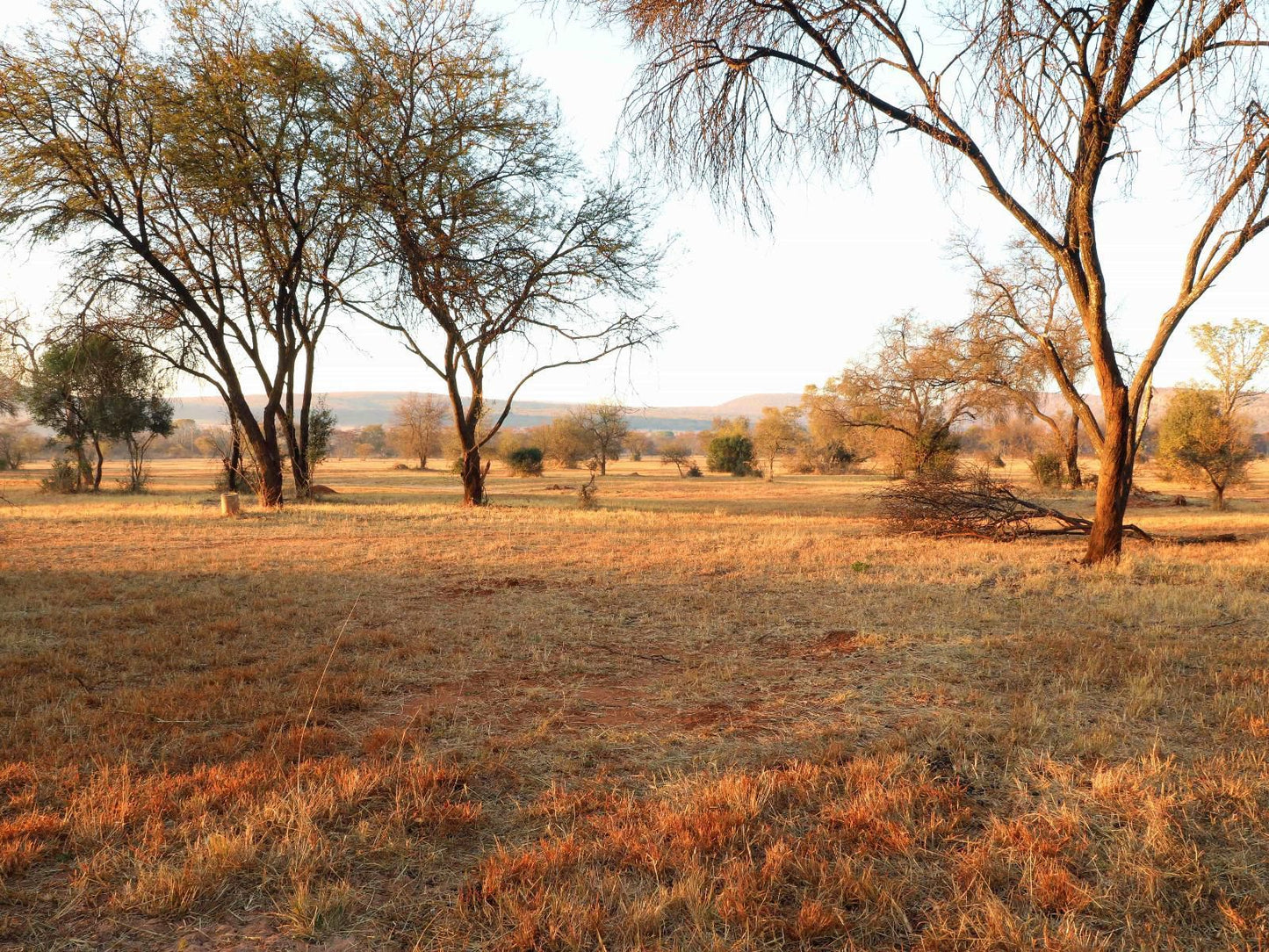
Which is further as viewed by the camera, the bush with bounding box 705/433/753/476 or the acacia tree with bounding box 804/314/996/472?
the bush with bounding box 705/433/753/476

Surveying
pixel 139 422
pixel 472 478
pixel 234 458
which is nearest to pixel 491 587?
pixel 472 478

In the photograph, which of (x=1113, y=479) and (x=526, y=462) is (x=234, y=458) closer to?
(x=526, y=462)

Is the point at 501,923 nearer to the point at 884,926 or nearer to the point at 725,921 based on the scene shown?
the point at 725,921

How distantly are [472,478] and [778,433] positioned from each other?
37405 millimetres

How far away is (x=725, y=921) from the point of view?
100 inches

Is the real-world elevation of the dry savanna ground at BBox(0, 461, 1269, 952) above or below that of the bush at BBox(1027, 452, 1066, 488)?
below

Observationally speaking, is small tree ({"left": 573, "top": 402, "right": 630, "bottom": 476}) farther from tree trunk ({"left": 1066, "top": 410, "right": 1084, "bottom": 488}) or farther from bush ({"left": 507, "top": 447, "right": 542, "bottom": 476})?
tree trunk ({"left": 1066, "top": 410, "right": 1084, "bottom": 488})

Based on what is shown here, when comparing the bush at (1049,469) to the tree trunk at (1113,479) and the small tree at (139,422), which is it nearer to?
the tree trunk at (1113,479)

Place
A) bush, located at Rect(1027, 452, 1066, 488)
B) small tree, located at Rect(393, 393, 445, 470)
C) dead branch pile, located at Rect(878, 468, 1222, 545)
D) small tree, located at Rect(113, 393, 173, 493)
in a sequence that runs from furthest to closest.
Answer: small tree, located at Rect(393, 393, 445, 470) < bush, located at Rect(1027, 452, 1066, 488) < small tree, located at Rect(113, 393, 173, 493) < dead branch pile, located at Rect(878, 468, 1222, 545)

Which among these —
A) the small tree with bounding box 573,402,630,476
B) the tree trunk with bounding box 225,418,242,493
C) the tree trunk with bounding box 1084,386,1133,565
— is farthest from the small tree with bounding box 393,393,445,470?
the tree trunk with bounding box 1084,386,1133,565

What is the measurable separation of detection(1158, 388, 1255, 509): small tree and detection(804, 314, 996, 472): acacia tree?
6841 millimetres

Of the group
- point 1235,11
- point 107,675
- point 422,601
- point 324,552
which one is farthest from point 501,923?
point 324,552

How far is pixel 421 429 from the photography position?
62.5 metres

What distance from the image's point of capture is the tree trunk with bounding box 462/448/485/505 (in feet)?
67.3
